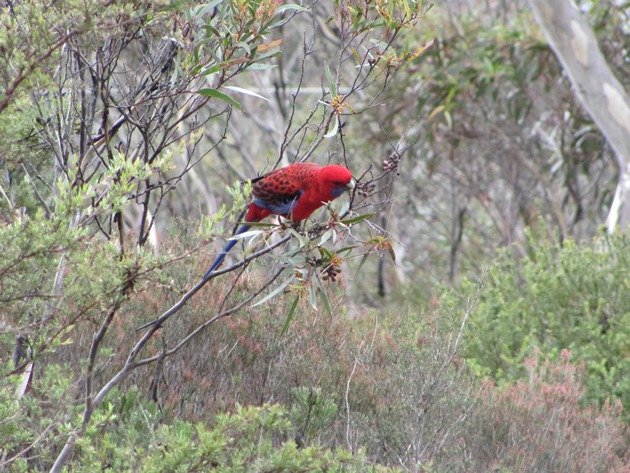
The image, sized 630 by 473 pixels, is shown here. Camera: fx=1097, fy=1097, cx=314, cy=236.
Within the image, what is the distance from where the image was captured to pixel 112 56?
141 inches

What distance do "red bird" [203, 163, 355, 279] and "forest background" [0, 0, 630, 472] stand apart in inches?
3.6

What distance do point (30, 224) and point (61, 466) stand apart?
3.03 feet

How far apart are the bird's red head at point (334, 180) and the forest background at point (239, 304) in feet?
0.25

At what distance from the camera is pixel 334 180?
370cm

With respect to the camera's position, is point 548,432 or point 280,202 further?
point 548,432

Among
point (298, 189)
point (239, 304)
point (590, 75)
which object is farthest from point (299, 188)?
point (590, 75)

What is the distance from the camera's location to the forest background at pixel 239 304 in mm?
3086

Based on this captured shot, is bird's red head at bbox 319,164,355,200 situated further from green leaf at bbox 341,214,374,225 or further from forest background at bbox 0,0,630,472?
green leaf at bbox 341,214,374,225

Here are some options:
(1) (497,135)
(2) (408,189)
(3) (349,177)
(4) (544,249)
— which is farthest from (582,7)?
(3) (349,177)

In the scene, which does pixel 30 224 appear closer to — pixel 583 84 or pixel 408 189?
pixel 583 84

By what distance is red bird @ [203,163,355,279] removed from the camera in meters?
3.71

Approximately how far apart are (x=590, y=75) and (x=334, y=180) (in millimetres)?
5125

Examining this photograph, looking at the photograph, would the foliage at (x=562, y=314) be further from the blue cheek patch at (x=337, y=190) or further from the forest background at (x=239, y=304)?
the blue cheek patch at (x=337, y=190)

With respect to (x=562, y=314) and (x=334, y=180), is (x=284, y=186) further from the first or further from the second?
(x=562, y=314)
